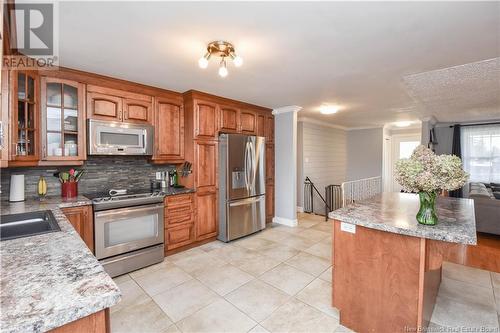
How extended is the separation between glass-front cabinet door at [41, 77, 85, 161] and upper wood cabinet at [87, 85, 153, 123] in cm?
11

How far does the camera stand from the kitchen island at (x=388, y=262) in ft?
5.10

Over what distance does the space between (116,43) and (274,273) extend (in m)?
2.80

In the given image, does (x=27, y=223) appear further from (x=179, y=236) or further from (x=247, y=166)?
(x=247, y=166)

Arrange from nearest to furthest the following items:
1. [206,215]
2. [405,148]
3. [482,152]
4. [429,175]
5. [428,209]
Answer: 1. [429,175]
2. [428,209]
3. [206,215]
4. [482,152]
5. [405,148]

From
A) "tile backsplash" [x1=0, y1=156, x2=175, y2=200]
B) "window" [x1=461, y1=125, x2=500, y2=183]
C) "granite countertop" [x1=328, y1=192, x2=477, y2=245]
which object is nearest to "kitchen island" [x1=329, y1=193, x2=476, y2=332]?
"granite countertop" [x1=328, y1=192, x2=477, y2=245]

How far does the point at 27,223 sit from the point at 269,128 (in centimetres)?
372

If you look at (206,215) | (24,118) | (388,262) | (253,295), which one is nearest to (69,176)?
(24,118)

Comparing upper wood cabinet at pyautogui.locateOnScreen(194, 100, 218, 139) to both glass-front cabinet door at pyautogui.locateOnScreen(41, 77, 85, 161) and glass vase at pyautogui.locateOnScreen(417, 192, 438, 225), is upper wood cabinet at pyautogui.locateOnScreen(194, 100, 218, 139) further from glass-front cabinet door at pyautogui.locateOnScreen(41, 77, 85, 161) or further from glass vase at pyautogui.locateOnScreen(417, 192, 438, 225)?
glass vase at pyautogui.locateOnScreen(417, 192, 438, 225)

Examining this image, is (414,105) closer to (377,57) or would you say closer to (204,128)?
(377,57)

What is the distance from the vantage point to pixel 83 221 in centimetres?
247

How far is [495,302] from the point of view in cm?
217

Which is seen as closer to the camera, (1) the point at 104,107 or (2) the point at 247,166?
(1) the point at 104,107

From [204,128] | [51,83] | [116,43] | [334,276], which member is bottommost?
[334,276]

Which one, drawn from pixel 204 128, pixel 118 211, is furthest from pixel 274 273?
pixel 204 128
